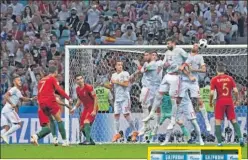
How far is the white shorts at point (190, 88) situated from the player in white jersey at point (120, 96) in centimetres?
214

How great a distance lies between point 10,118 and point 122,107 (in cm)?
321

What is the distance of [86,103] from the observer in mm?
25062

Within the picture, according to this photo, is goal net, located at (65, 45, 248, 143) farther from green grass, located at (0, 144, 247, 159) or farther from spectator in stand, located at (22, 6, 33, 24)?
spectator in stand, located at (22, 6, 33, 24)

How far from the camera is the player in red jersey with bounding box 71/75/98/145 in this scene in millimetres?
24781

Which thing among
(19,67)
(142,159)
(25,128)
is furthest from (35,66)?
(142,159)

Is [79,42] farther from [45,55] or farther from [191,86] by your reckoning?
[191,86]

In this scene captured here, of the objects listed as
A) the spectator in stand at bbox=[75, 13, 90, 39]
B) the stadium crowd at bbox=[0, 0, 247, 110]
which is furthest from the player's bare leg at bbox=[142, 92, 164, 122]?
the spectator in stand at bbox=[75, 13, 90, 39]

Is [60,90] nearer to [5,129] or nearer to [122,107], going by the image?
[122,107]

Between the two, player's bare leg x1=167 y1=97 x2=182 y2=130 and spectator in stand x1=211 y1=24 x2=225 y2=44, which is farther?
spectator in stand x1=211 y1=24 x2=225 y2=44

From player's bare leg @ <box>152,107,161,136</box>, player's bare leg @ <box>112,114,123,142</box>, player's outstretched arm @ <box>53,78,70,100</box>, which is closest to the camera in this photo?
player's outstretched arm @ <box>53,78,70,100</box>

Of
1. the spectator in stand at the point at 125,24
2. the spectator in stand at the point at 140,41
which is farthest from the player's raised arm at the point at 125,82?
the spectator in stand at the point at 125,24

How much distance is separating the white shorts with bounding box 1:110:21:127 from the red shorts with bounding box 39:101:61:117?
2.58 meters

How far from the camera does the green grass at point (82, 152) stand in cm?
2033

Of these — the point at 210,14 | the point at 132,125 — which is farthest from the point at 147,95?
the point at 210,14
